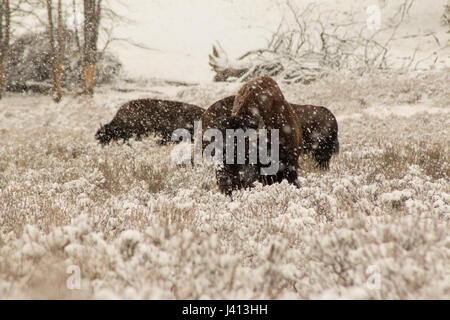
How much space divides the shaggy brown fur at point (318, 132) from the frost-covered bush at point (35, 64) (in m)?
17.9

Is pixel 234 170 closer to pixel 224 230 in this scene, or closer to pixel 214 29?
pixel 224 230

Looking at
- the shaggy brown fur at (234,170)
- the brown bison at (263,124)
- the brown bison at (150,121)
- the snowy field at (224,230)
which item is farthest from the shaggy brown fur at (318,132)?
the brown bison at (150,121)

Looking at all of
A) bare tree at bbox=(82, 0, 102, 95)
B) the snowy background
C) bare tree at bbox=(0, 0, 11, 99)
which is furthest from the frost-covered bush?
the snowy background

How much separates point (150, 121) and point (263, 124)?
5.12 metres

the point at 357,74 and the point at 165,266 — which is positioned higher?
the point at 357,74

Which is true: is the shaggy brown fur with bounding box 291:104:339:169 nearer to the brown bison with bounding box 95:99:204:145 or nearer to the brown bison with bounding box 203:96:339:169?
the brown bison with bounding box 203:96:339:169

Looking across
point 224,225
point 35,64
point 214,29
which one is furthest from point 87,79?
point 214,29

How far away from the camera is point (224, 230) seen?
2.90m

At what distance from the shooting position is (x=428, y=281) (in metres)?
1.68

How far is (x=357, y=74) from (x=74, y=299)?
17.4 metres

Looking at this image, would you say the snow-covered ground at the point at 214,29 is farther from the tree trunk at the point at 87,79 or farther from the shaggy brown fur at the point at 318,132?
the shaggy brown fur at the point at 318,132

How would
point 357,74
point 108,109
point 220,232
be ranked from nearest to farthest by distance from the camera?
point 220,232 < point 108,109 < point 357,74

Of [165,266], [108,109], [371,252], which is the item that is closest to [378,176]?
[371,252]
